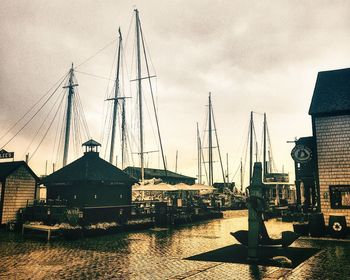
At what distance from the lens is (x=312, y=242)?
1662cm

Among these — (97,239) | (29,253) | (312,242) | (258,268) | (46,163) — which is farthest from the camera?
(46,163)

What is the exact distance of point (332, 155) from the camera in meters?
20.1

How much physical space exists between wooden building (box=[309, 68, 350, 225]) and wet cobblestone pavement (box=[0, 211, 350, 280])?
10.4ft

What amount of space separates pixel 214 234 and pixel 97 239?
6.91m

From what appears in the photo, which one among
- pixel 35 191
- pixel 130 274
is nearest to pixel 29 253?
pixel 130 274

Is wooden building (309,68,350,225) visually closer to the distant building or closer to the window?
the window

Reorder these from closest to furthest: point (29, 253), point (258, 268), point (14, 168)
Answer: point (258, 268) → point (29, 253) → point (14, 168)

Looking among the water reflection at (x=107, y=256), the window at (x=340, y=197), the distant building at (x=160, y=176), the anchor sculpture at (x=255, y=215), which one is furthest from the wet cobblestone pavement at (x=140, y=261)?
the distant building at (x=160, y=176)

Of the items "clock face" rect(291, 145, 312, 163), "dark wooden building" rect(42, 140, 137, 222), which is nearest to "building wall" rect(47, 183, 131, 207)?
"dark wooden building" rect(42, 140, 137, 222)

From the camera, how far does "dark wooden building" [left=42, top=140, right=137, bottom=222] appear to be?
2208 centimetres

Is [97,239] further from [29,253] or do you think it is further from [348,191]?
[348,191]

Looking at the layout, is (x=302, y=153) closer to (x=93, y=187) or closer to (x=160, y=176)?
(x=93, y=187)

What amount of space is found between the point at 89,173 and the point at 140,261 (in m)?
12.0

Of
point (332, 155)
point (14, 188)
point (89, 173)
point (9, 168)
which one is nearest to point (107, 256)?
point (89, 173)
